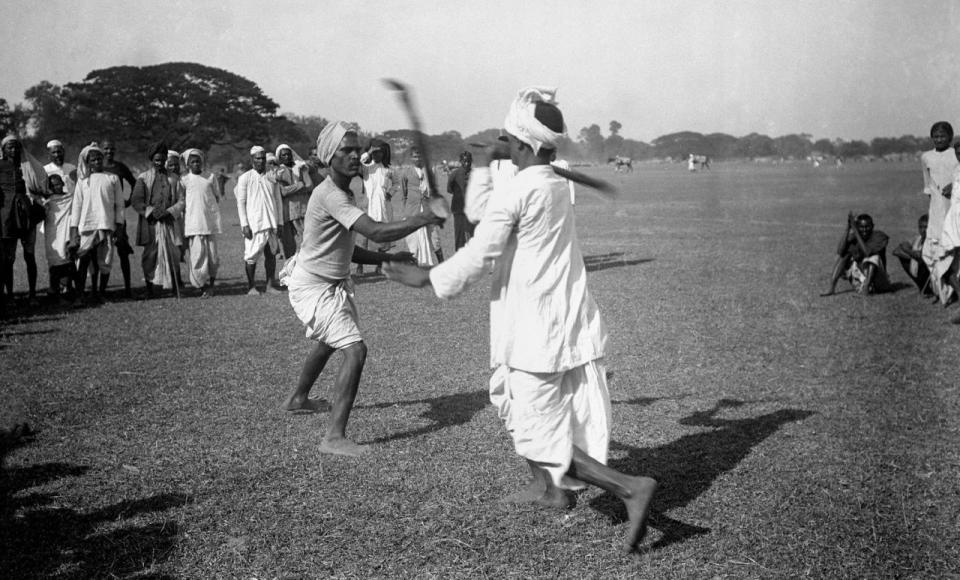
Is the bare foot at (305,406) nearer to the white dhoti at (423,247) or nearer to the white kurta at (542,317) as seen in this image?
the white kurta at (542,317)

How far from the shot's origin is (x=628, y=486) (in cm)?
391

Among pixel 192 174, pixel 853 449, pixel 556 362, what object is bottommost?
pixel 853 449

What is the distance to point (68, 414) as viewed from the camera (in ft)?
20.9

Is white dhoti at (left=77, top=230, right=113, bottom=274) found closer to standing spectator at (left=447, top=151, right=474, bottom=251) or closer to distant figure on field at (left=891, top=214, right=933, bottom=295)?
standing spectator at (left=447, top=151, right=474, bottom=251)

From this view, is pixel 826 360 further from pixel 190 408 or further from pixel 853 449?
pixel 190 408

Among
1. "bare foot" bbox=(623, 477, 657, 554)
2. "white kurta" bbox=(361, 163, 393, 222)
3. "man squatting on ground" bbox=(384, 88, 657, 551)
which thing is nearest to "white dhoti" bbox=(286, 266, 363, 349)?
"man squatting on ground" bbox=(384, 88, 657, 551)

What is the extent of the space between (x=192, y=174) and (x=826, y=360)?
30.4ft

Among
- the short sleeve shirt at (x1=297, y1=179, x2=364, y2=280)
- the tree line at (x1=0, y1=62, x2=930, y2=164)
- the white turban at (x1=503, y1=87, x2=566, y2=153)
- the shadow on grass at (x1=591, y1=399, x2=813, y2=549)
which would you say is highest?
the tree line at (x1=0, y1=62, x2=930, y2=164)

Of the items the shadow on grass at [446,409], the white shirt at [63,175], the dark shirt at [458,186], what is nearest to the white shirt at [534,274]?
→ the shadow on grass at [446,409]

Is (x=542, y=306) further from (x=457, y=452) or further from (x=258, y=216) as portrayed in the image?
(x=258, y=216)

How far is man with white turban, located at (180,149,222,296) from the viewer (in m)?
12.4

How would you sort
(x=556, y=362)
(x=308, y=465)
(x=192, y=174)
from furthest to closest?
(x=192, y=174)
(x=308, y=465)
(x=556, y=362)

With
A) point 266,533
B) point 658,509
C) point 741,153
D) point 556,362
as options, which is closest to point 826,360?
point 658,509

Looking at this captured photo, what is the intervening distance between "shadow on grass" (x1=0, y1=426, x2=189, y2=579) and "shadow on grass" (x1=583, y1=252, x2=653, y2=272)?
10752 millimetres
